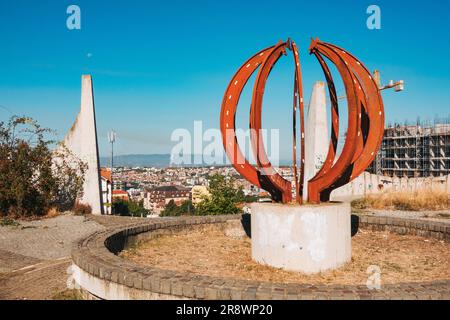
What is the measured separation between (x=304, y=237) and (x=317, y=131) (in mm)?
15042

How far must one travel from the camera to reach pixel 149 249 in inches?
324

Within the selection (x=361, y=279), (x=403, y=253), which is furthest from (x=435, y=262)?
(x=361, y=279)

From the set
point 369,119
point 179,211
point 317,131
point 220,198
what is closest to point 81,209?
point 220,198

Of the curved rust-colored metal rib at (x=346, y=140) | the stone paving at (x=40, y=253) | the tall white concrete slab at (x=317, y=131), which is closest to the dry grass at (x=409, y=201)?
the tall white concrete slab at (x=317, y=131)

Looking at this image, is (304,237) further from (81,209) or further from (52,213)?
(81,209)

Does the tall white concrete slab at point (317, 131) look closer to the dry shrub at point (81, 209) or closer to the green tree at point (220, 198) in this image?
the green tree at point (220, 198)

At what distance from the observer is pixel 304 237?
6508 millimetres

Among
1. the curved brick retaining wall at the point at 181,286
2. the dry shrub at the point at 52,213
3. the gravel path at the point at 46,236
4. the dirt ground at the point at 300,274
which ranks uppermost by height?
the curved brick retaining wall at the point at 181,286

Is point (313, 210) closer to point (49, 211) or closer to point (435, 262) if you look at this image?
point (435, 262)

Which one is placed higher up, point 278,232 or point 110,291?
point 278,232

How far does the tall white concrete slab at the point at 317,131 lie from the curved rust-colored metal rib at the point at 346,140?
1317 centimetres

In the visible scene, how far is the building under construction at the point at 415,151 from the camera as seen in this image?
4641 cm

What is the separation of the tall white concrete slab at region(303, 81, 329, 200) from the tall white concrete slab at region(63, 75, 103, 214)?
10.5m

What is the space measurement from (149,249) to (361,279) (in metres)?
4.26
